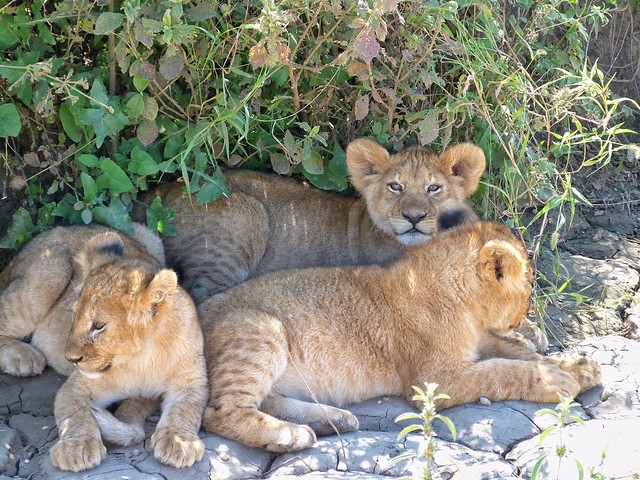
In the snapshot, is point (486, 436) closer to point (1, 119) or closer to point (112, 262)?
point (112, 262)

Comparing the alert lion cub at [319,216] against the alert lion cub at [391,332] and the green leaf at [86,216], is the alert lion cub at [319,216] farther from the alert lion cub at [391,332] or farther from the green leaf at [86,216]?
the alert lion cub at [391,332]

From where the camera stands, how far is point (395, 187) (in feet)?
20.3

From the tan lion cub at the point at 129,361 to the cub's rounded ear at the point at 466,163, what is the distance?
6.93 ft

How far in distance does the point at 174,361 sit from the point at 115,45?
2.09 metres

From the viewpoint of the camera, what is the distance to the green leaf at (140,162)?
225 inches

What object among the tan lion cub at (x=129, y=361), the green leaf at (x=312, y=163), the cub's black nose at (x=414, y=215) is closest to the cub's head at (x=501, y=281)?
the cub's black nose at (x=414, y=215)

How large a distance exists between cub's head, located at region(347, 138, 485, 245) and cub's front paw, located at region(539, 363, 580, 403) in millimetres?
1291

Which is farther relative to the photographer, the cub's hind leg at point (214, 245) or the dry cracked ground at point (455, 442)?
the cub's hind leg at point (214, 245)

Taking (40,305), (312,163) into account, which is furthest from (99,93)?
(312,163)

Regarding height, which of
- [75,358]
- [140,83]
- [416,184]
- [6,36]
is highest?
[6,36]

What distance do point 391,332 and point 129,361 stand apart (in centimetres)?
147

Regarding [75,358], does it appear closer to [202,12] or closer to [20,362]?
[20,362]

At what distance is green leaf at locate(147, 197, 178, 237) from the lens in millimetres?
6043

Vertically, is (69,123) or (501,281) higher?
(69,123)
